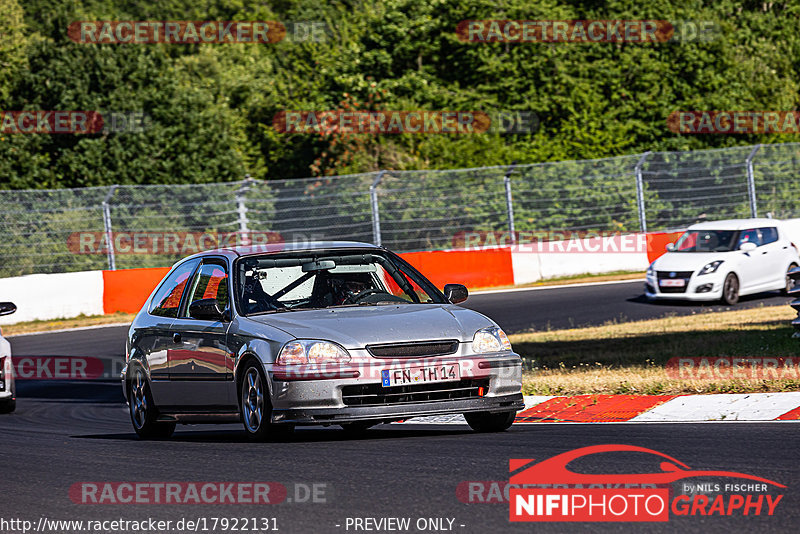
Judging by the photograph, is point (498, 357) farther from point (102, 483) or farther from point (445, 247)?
point (445, 247)

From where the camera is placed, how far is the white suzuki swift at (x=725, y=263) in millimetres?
22734

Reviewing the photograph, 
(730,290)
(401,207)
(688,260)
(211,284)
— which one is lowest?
(730,290)

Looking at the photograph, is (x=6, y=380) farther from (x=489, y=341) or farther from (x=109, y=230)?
(x=109, y=230)

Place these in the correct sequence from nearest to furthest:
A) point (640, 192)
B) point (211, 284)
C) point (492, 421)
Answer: point (492, 421), point (211, 284), point (640, 192)

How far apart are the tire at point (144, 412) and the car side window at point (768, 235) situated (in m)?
15.9

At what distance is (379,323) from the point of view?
8328 millimetres

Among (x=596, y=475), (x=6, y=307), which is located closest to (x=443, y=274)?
(x=6, y=307)

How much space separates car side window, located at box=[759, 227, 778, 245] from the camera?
23.6m

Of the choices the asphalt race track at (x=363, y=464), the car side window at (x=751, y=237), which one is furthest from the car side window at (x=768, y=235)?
the asphalt race track at (x=363, y=464)

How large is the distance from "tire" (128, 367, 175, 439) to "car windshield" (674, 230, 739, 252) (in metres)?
15.3

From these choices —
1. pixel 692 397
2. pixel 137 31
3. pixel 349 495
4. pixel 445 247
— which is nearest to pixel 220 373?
pixel 349 495

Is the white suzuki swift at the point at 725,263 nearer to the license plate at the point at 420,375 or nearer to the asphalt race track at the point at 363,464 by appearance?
the asphalt race track at the point at 363,464

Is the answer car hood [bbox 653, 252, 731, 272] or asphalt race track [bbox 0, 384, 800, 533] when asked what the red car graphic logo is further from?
car hood [bbox 653, 252, 731, 272]

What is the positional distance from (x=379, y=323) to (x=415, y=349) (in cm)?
32
